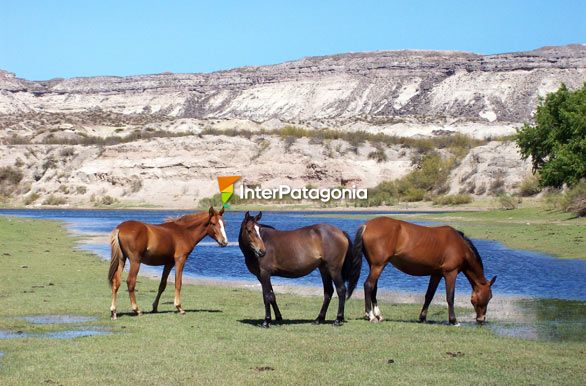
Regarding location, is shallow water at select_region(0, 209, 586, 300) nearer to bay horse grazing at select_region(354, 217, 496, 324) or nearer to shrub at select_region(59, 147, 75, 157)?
bay horse grazing at select_region(354, 217, 496, 324)

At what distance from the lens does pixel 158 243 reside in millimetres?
17625

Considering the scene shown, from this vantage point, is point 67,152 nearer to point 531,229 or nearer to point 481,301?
point 531,229

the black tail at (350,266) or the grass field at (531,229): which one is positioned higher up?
the black tail at (350,266)

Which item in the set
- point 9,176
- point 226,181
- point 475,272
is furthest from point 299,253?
point 9,176

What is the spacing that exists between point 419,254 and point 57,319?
644 centimetres

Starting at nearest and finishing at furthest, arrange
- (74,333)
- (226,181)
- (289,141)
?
1. (74,333)
2. (226,181)
3. (289,141)

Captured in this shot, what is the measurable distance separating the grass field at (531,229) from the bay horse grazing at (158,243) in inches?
680

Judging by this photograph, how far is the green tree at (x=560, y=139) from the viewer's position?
5172 cm

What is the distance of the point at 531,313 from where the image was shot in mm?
18516

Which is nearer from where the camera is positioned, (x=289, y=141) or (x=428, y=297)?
(x=428, y=297)

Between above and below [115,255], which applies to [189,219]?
above

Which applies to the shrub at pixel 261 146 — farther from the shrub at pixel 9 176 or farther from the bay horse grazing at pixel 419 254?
the bay horse grazing at pixel 419 254

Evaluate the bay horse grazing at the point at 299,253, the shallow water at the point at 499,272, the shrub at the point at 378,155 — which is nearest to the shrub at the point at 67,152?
the shrub at the point at 378,155

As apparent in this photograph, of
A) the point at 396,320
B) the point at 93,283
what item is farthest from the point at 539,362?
the point at 93,283
